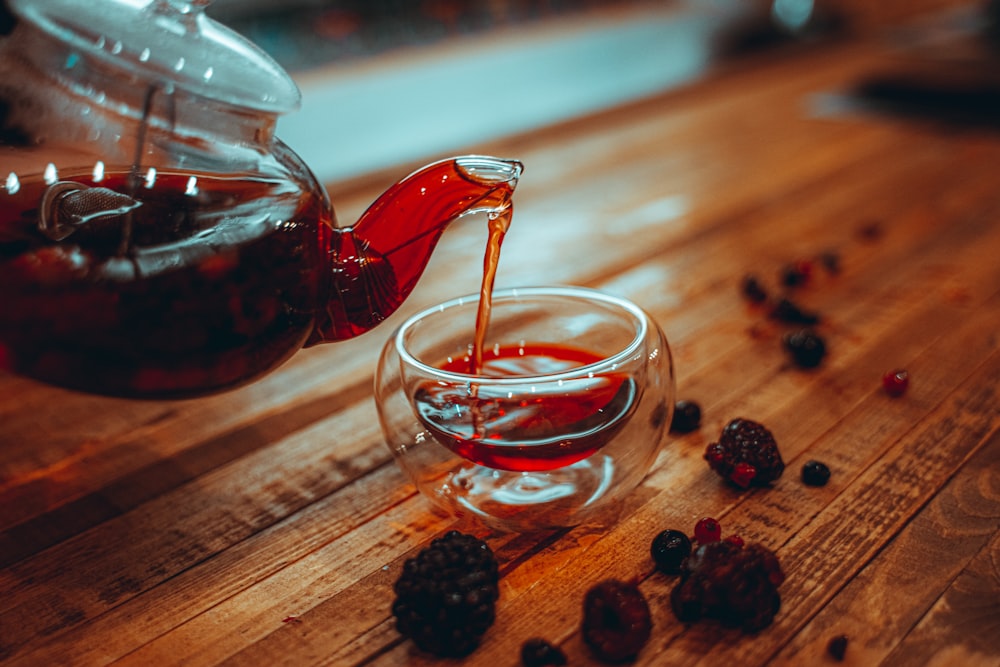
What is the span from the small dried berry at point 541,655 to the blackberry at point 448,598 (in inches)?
1.4

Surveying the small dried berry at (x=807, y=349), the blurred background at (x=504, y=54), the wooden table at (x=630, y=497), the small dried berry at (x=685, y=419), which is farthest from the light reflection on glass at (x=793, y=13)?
the small dried berry at (x=685, y=419)

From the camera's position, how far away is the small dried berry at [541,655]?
1.95ft

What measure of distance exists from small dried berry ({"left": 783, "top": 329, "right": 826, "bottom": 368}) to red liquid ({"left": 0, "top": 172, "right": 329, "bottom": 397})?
1.79 feet

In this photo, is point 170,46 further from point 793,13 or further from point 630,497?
point 793,13

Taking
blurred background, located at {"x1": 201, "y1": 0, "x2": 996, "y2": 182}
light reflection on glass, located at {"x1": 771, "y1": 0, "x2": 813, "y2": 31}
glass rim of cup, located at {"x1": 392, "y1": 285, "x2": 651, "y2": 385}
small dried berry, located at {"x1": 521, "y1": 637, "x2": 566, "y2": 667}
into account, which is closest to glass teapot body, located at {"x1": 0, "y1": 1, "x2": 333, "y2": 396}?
glass rim of cup, located at {"x1": 392, "y1": 285, "x2": 651, "y2": 385}

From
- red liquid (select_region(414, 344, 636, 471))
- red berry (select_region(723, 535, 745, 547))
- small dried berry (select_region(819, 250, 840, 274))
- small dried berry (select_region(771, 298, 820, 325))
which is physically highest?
red liquid (select_region(414, 344, 636, 471))

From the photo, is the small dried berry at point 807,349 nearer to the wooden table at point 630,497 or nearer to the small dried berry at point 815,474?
the wooden table at point 630,497

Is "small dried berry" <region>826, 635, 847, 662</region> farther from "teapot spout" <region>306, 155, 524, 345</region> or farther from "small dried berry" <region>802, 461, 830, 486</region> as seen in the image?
"teapot spout" <region>306, 155, 524, 345</region>

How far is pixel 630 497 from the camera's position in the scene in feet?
2.57

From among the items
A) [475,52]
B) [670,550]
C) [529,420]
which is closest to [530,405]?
[529,420]

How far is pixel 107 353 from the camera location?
647mm

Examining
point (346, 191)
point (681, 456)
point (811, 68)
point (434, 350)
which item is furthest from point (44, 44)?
point (811, 68)

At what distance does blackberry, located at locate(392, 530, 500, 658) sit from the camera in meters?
0.61

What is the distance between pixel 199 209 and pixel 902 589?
0.53m
